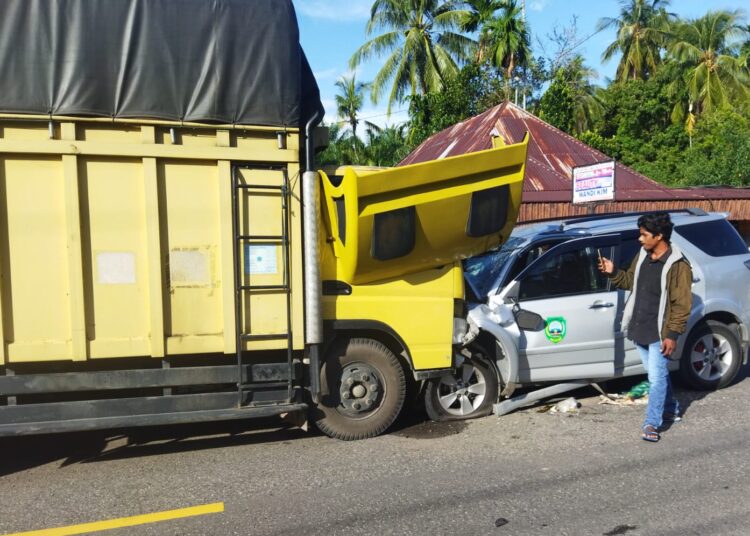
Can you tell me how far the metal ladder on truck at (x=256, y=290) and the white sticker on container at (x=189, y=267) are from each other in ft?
0.75

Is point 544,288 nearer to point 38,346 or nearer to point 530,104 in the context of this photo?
point 38,346

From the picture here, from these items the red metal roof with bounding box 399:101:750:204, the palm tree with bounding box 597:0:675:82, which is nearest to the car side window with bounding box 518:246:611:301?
the red metal roof with bounding box 399:101:750:204

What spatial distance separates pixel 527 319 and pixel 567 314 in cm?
47

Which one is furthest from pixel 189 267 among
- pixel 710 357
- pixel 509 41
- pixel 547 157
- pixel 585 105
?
pixel 585 105

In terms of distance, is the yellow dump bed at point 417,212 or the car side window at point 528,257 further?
the car side window at point 528,257

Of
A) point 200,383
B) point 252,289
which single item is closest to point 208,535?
point 200,383

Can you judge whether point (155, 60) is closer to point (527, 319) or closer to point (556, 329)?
point (527, 319)

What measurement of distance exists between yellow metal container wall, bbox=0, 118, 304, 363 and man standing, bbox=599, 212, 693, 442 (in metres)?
2.89

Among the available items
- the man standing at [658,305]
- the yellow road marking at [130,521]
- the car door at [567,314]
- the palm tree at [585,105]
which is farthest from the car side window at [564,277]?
the palm tree at [585,105]

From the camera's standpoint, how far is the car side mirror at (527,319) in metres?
5.48

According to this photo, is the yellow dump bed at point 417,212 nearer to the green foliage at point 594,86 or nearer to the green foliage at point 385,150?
the green foliage at point 594,86

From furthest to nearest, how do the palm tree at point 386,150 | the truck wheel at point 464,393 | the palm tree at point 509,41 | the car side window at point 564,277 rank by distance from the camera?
the palm tree at point 386,150, the palm tree at point 509,41, the car side window at point 564,277, the truck wheel at point 464,393

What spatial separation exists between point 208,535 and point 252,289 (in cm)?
176

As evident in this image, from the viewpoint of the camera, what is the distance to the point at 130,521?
3.71 m
